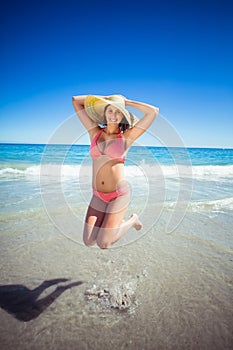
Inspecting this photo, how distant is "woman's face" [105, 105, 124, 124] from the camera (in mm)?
Result: 3393

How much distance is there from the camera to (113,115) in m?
3.43

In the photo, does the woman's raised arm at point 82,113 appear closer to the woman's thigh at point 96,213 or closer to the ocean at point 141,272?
the ocean at point 141,272

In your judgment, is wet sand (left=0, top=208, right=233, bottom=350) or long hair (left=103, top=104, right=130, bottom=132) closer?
wet sand (left=0, top=208, right=233, bottom=350)

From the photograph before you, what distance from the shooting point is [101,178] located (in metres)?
3.78

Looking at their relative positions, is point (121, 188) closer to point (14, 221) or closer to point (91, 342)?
point (91, 342)

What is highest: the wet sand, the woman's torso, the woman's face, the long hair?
the woman's face

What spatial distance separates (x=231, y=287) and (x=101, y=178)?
8.19ft

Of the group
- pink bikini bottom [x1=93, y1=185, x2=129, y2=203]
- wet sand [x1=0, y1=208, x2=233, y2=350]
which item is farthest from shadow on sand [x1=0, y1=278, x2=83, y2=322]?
pink bikini bottom [x1=93, y1=185, x2=129, y2=203]

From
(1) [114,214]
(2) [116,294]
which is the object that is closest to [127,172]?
(1) [114,214]

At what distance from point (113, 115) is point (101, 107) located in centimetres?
21

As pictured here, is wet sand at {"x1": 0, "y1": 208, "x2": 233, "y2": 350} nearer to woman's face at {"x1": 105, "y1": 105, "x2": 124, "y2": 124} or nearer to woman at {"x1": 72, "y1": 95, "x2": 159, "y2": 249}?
woman at {"x1": 72, "y1": 95, "x2": 159, "y2": 249}

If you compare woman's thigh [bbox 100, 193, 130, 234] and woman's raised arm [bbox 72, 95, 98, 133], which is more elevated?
woman's raised arm [bbox 72, 95, 98, 133]

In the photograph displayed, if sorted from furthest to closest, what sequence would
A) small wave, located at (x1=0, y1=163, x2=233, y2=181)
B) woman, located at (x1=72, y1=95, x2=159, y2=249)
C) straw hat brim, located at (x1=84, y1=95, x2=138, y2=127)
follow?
small wave, located at (x1=0, y1=163, x2=233, y2=181) < woman, located at (x1=72, y1=95, x2=159, y2=249) < straw hat brim, located at (x1=84, y1=95, x2=138, y2=127)

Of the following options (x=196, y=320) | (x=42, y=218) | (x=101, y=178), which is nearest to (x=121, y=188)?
(x=101, y=178)
